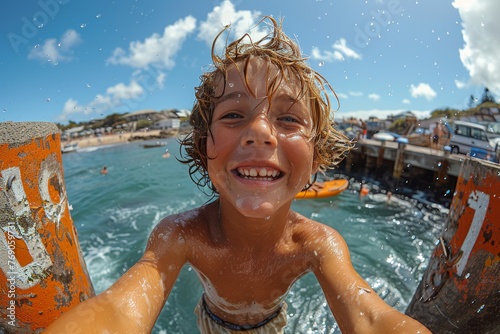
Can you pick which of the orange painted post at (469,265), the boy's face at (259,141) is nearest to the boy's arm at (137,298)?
the boy's face at (259,141)

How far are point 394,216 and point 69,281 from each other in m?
12.1

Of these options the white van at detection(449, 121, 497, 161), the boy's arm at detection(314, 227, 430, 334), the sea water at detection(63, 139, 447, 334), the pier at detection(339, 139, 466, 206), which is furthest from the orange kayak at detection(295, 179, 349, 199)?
the boy's arm at detection(314, 227, 430, 334)

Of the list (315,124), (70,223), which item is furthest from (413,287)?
(70,223)

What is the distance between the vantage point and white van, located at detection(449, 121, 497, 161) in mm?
17875

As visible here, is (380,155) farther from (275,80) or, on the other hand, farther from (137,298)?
(137,298)

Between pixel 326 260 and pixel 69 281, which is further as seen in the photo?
pixel 69 281

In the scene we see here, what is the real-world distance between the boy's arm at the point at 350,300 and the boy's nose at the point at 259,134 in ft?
3.38

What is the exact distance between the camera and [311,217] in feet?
Answer: 39.0

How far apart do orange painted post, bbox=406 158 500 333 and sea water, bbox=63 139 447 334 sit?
2.03 meters

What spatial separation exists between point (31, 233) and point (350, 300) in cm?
235

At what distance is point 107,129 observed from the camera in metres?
84.8

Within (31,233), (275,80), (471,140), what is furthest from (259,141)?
(471,140)

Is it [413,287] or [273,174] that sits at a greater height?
[273,174]

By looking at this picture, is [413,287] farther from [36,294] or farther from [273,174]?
[36,294]
